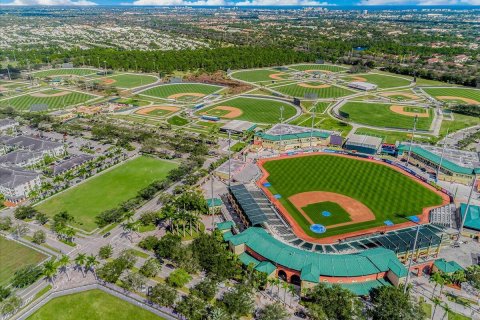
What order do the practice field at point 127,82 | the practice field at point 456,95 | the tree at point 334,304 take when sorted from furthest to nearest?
the practice field at point 127,82
the practice field at point 456,95
the tree at point 334,304

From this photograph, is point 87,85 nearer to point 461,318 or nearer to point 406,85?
point 406,85

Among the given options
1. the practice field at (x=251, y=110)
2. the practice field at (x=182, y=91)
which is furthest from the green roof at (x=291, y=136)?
the practice field at (x=182, y=91)

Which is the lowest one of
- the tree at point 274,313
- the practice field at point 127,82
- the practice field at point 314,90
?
the tree at point 274,313

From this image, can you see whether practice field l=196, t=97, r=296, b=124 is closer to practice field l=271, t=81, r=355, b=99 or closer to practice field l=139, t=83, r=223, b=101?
practice field l=139, t=83, r=223, b=101

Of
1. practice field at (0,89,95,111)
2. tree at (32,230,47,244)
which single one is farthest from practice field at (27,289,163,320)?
practice field at (0,89,95,111)

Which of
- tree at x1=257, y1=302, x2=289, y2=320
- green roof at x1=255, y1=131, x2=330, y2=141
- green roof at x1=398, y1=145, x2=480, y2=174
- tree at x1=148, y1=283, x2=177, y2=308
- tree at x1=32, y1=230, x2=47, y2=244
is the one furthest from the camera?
green roof at x1=255, y1=131, x2=330, y2=141

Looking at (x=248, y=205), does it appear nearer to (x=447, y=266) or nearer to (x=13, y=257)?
(x=447, y=266)

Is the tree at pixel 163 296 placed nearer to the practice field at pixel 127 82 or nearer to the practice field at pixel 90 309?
the practice field at pixel 90 309

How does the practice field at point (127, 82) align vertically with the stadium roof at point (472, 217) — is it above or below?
above
